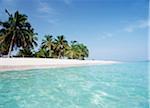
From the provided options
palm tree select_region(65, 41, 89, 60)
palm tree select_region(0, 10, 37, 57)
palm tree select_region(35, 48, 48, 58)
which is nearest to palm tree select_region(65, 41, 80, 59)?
palm tree select_region(65, 41, 89, 60)

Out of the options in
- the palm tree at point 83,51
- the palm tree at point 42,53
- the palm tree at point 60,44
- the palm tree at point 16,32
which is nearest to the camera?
the palm tree at point 16,32

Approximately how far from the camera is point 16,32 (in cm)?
2653

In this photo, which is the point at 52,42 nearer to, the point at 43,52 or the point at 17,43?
the point at 43,52

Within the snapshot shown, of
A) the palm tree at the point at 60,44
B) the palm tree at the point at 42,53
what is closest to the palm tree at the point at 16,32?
the palm tree at the point at 42,53

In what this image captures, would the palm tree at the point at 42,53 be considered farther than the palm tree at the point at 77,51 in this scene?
No

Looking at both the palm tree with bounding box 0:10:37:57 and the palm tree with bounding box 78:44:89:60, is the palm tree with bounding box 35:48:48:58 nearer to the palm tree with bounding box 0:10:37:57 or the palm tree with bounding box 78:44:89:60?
the palm tree with bounding box 0:10:37:57

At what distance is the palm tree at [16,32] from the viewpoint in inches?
1039

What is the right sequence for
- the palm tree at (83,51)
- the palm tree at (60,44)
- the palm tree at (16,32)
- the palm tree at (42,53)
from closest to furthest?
the palm tree at (16,32), the palm tree at (42,53), the palm tree at (60,44), the palm tree at (83,51)

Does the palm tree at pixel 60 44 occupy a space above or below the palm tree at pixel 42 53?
above

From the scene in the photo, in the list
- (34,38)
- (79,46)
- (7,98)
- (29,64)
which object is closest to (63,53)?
(79,46)

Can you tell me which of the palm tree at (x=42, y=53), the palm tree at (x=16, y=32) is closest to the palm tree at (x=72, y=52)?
the palm tree at (x=42, y=53)

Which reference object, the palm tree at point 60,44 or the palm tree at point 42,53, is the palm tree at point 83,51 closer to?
the palm tree at point 60,44

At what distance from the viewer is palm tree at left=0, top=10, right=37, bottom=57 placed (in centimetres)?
2639

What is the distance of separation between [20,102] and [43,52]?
31.9 meters
